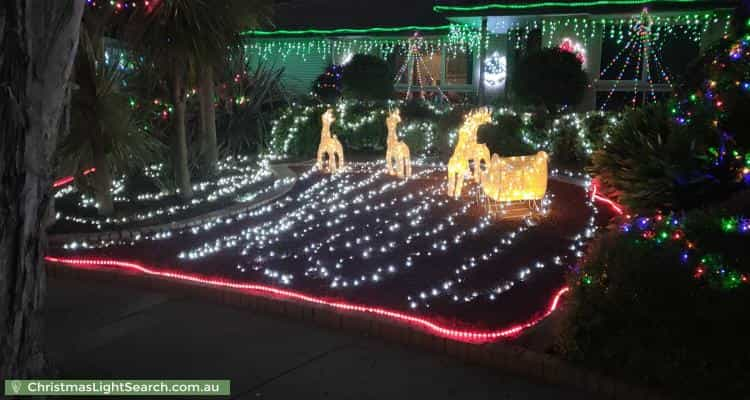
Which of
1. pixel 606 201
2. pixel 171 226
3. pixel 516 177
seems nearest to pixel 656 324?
pixel 516 177

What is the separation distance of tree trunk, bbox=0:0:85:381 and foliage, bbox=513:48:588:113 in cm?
1247

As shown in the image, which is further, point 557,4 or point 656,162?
point 557,4

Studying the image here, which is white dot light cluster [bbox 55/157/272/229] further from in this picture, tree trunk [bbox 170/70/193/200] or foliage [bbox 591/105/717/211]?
foliage [bbox 591/105/717/211]

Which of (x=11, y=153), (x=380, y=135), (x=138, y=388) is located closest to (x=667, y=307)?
(x=138, y=388)

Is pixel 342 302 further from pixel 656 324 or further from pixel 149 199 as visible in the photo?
pixel 149 199

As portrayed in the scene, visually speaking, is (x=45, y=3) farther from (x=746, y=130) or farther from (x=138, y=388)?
(x=746, y=130)

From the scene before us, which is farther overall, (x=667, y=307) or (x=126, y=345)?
(x=126, y=345)

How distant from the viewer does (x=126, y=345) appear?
4.38 metres

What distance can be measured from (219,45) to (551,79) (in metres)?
8.22

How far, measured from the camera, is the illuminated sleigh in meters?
7.75

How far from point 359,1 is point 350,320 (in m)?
18.8

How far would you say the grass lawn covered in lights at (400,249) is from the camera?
17.0 ft

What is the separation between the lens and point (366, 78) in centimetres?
1705

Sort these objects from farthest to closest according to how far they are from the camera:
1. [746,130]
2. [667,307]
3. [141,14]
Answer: [141,14] → [746,130] → [667,307]
